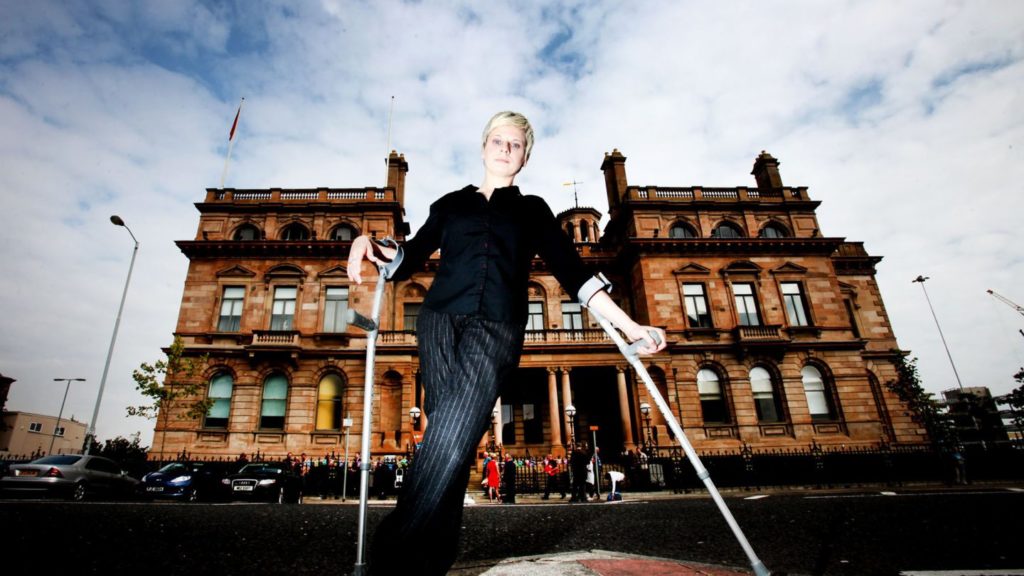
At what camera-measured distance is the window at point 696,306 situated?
24.9 meters

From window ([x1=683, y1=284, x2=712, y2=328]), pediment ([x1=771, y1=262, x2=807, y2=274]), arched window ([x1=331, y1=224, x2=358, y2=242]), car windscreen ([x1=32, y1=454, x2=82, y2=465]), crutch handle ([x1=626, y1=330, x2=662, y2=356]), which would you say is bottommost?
car windscreen ([x1=32, y1=454, x2=82, y2=465])

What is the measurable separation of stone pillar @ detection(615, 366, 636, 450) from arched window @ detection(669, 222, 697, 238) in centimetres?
872

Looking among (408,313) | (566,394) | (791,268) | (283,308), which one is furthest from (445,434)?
(791,268)

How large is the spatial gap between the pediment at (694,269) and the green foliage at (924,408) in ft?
34.3

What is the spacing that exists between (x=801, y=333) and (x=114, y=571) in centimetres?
2821

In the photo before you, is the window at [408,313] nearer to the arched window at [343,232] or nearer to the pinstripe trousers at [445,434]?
the arched window at [343,232]

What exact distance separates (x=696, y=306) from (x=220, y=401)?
24845mm

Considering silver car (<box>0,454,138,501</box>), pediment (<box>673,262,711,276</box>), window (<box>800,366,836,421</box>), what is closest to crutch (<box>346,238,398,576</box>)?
silver car (<box>0,454,138,501</box>)

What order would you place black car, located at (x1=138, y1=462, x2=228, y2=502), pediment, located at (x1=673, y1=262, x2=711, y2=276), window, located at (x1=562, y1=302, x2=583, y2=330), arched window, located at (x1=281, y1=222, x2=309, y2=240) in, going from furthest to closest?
window, located at (x1=562, y1=302, x2=583, y2=330) → arched window, located at (x1=281, y1=222, x2=309, y2=240) → pediment, located at (x1=673, y1=262, x2=711, y2=276) → black car, located at (x1=138, y1=462, x2=228, y2=502)

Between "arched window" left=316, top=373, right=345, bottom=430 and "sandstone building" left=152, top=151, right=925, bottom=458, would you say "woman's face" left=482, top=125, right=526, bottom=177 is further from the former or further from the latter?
"arched window" left=316, top=373, right=345, bottom=430

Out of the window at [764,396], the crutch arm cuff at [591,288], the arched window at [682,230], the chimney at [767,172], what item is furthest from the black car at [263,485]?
the chimney at [767,172]

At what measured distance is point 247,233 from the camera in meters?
25.6

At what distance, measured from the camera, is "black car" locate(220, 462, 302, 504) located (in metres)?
13.7

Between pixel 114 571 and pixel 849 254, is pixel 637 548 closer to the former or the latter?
pixel 114 571
